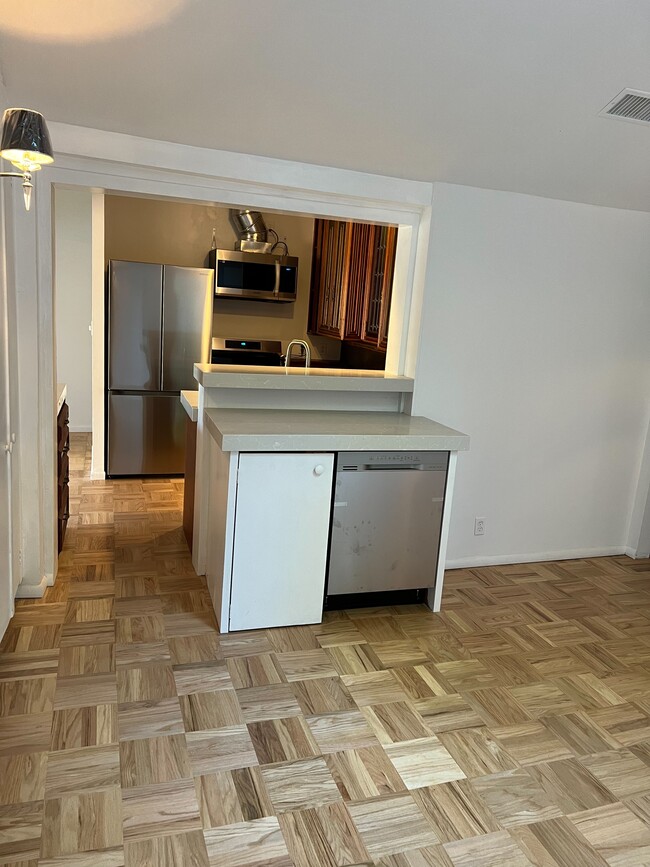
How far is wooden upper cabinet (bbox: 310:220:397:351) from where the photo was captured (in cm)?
439

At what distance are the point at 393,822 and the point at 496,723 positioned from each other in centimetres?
65

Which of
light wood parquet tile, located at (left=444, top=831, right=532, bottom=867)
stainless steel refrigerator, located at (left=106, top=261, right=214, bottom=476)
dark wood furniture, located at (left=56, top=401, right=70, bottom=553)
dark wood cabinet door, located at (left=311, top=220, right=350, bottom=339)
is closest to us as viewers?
light wood parquet tile, located at (left=444, top=831, right=532, bottom=867)

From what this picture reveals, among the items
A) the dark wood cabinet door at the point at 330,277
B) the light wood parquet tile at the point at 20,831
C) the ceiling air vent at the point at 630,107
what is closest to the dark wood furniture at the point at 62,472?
the light wood parquet tile at the point at 20,831

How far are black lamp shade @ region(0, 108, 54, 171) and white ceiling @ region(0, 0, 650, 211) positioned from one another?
1.92 ft

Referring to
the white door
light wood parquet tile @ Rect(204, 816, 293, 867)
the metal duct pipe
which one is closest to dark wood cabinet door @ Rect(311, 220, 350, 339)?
the metal duct pipe

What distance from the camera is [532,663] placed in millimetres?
2799

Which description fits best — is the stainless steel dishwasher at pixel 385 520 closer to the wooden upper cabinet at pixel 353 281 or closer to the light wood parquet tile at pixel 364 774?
the light wood parquet tile at pixel 364 774

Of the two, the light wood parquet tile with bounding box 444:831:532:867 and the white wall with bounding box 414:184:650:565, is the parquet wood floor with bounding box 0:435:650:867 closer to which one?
the light wood parquet tile with bounding box 444:831:532:867

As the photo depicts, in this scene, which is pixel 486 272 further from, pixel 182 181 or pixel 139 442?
pixel 139 442

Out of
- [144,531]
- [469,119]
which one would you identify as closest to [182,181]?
[469,119]

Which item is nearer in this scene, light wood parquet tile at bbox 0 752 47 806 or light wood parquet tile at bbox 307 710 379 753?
light wood parquet tile at bbox 0 752 47 806

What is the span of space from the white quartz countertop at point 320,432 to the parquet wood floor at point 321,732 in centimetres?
84

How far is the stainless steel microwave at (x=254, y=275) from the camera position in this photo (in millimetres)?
5457

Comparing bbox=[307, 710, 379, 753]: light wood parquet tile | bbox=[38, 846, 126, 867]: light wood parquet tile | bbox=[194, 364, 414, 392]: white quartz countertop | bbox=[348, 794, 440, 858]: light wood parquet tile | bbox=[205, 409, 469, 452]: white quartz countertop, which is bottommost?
bbox=[307, 710, 379, 753]: light wood parquet tile
